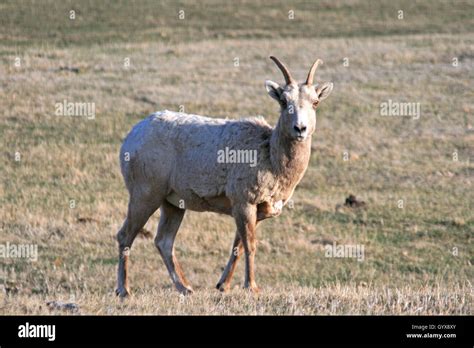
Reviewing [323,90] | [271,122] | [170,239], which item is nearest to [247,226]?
[170,239]

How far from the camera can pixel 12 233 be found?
18031 millimetres

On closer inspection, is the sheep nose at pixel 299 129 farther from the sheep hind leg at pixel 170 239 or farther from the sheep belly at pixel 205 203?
the sheep hind leg at pixel 170 239

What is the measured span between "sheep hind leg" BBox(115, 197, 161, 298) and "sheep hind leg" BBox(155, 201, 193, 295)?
0.91 ft

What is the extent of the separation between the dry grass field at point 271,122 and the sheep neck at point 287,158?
4.81 ft

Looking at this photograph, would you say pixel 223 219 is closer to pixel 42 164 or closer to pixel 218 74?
pixel 42 164

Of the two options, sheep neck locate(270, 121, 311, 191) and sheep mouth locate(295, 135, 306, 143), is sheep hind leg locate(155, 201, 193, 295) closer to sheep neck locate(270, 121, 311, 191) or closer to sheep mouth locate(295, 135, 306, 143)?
sheep neck locate(270, 121, 311, 191)

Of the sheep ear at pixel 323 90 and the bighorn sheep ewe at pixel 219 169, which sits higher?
the sheep ear at pixel 323 90

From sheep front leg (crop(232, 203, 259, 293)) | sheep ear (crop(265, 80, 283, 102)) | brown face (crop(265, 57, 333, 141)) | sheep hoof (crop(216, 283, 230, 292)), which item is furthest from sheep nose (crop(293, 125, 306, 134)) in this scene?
sheep hoof (crop(216, 283, 230, 292))

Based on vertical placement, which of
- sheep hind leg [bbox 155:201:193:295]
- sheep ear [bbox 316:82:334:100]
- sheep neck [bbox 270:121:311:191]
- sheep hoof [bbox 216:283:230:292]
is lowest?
sheep hoof [bbox 216:283:230:292]

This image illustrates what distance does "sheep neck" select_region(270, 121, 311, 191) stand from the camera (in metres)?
12.0

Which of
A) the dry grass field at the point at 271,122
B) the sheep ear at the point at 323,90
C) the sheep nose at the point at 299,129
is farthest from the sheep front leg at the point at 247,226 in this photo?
the sheep ear at the point at 323,90

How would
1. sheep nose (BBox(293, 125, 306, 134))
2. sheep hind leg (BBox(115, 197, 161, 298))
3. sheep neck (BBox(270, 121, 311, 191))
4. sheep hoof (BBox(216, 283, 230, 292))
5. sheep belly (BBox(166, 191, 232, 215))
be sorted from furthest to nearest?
sheep hind leg (BBox(115, 197, 161, 298)), sheep belly (BBox(166, 191, 232, 215)), sheep hoof (BBox(216, 283, 230, 292)), sheep neck (BBox(270, 121, 311, 191)), sheep nose (BBox(293, 125, 306, 134))

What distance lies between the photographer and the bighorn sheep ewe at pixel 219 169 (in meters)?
11.8

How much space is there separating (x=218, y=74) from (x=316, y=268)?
60.9ft
